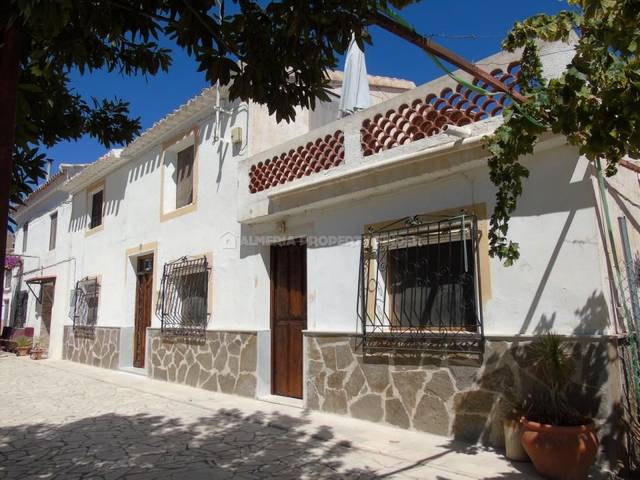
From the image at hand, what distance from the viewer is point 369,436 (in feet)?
18.8

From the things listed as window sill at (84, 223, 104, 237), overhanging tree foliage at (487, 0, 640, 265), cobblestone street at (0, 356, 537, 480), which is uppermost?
window sill at (84, 223, 104, 237)

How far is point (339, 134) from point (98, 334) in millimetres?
9404

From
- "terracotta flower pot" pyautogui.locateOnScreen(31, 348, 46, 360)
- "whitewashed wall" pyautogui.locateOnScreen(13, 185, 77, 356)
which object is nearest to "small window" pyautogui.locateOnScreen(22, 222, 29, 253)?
"whitewashed wall" pyautogui.locateOnScreen(13, 185, 77, 356)

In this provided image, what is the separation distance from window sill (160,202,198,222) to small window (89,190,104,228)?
428 centimetres

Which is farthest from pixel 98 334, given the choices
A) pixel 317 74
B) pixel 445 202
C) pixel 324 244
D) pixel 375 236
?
pixel 317 74

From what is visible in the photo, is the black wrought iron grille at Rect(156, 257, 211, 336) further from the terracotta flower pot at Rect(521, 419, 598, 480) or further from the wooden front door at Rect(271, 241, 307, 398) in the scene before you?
the terracotta flower pot at Rect(521, 419, 598, 480)

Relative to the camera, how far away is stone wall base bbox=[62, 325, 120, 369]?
41.3 ft

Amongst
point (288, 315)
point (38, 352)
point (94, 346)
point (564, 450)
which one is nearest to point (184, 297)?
point (288, 315)

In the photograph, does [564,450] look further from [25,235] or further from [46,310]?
[25,235]

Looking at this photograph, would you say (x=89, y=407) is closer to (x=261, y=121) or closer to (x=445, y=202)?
(x=261, y=121)

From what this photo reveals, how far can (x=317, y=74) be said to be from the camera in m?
3.58

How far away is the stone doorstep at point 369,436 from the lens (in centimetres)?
469

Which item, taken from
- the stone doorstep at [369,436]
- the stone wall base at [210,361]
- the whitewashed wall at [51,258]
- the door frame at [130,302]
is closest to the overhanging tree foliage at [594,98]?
the stone doorstep at [369,436]

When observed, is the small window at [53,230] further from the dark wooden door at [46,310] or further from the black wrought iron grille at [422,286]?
the black wrought iron grille at [422,286]
